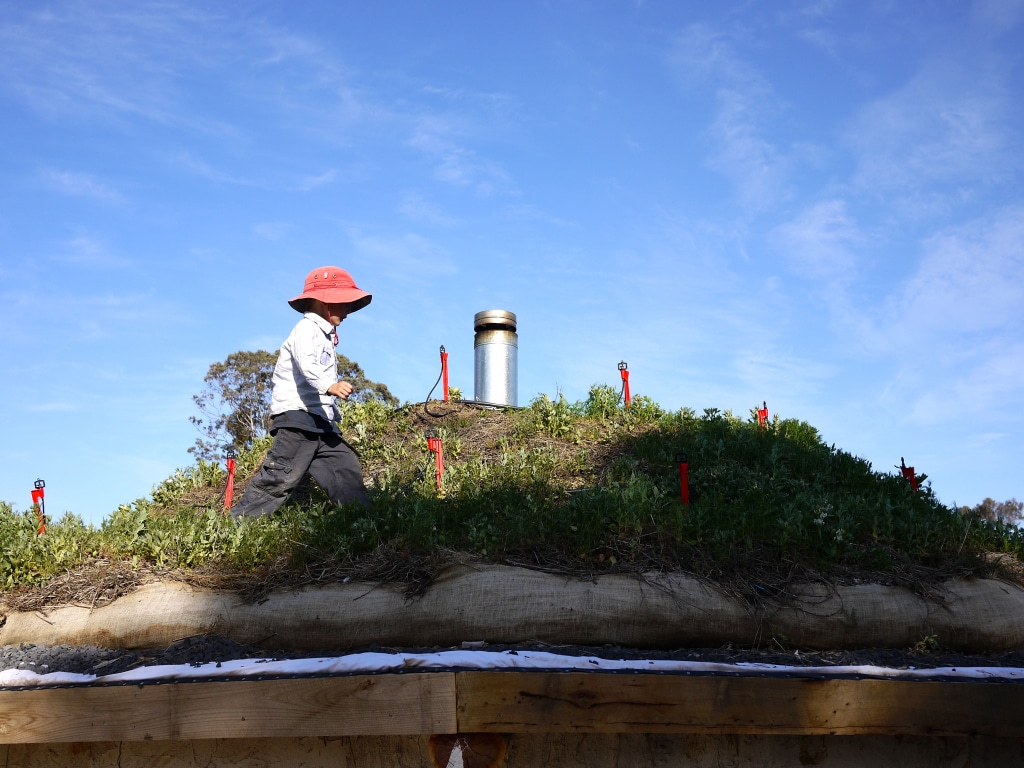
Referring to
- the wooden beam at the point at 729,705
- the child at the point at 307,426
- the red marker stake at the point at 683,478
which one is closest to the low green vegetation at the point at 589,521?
the red marker stake at the point at 683,478

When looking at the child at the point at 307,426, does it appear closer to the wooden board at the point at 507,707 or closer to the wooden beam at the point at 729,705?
the wooden board at the point at 507,707

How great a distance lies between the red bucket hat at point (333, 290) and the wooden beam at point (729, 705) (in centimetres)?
324

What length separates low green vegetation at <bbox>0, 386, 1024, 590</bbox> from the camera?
→ 480 cm

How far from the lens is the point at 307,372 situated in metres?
5.59

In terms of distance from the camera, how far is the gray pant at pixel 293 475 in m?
5.66

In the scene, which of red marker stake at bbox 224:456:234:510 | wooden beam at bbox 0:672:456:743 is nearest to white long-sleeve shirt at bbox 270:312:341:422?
red marker stake at bbox 224:456:234:510

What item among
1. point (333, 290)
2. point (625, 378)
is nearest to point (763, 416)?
point (625, 378)

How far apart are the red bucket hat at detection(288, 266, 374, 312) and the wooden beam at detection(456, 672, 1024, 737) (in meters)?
3.24

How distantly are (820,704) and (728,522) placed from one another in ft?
5.38

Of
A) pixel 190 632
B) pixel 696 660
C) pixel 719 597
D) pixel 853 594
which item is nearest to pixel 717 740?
pixel 696 660

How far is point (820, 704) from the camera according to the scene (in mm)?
3430

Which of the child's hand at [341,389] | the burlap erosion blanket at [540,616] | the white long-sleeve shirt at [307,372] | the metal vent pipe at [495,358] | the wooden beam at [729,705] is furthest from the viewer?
the metal vent pipe at [495,358]

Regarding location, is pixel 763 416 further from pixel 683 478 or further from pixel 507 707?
pixel 507 707

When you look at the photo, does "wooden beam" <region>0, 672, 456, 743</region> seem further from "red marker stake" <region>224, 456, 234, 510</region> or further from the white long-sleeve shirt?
"red marker stake" <region>224, 456, 234, 510</region>
